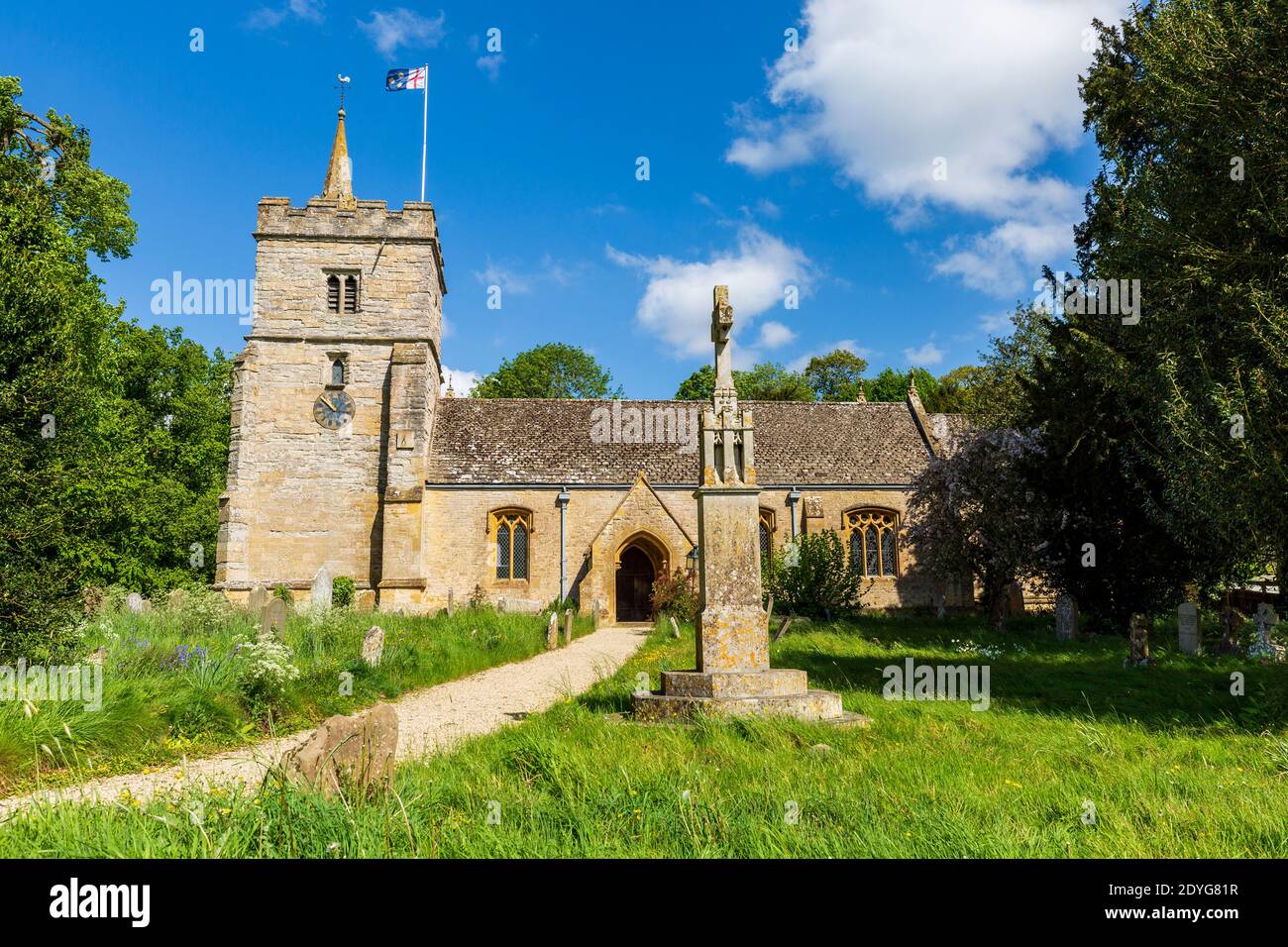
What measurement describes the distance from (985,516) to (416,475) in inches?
667

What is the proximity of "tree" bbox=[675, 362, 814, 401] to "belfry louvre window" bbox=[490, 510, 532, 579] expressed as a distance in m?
22.2

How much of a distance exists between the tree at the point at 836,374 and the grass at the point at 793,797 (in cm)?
4457

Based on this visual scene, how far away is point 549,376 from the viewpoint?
48.7m

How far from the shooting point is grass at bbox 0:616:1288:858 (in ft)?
11.1

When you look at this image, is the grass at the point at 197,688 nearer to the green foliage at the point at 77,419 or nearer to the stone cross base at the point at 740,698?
the green foliage at the point at 77,419

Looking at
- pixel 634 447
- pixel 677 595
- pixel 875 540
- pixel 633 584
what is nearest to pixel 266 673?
pixel 677 595

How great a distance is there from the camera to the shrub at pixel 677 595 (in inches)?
803

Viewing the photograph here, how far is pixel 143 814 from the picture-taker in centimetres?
370

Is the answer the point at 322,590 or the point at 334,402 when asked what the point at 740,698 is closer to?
the point at 322,590

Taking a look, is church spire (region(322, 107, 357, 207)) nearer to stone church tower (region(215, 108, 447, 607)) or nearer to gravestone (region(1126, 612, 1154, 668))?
stone church tower (region(215, 108, 447, 607))

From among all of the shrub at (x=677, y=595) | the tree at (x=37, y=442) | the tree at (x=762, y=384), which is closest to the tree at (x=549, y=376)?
the tree at (x=762, y=384)

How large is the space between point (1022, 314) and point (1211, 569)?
72.9 ft

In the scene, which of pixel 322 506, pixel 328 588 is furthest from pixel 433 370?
pixel 328 588

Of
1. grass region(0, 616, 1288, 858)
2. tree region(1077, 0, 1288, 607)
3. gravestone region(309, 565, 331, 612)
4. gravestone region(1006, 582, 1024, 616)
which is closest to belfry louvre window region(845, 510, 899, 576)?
gravestone region(1006, 582, 1024, 616)
